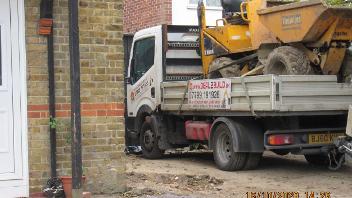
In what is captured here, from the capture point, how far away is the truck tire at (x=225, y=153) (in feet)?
34.7

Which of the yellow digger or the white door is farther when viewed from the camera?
the yellow digger

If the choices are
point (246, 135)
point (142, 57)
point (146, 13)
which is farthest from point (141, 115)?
point (146, 13)

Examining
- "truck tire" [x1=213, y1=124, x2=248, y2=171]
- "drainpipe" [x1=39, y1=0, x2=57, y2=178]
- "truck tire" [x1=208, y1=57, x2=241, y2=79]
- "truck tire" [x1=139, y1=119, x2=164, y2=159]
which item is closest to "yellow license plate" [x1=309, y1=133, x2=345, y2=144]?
"truck tire" [x1=213, y1=124, x2=248, y2=171]

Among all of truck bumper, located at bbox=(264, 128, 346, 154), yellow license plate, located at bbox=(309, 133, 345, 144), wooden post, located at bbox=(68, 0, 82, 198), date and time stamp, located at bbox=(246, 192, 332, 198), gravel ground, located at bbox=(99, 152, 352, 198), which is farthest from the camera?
yellow license plate, located at bbox=(309, 133, 345, 144)

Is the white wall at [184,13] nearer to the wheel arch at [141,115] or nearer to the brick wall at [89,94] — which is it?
the wheel arch at [141,115]

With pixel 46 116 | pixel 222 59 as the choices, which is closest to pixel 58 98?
pixel 46 116

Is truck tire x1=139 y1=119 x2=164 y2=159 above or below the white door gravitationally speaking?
below

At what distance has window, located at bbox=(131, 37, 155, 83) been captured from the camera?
12883mm

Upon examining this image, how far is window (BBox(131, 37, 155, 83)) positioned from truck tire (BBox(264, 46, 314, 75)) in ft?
11.6

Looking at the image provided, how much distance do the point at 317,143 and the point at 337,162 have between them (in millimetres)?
713

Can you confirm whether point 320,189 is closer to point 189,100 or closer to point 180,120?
point 189,100

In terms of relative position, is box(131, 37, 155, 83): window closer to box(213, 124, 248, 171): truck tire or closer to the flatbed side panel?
box(213, 124, 248, 171): truck tire

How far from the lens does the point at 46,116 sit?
735 centimetres

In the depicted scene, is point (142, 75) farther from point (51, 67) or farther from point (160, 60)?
point (51, 67)
